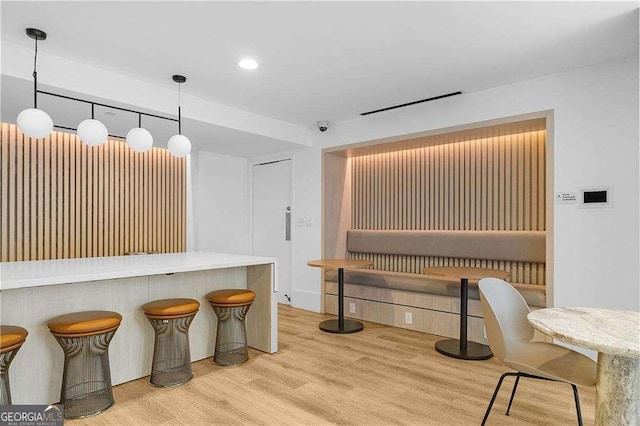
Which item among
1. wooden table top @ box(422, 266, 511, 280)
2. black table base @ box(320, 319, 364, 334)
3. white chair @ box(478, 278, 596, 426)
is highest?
wooden table top @ box(422, 266, 511, 280)

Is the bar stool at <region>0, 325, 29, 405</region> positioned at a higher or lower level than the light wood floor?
higher

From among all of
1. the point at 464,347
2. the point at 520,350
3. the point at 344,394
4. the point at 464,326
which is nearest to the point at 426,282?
the point at 464,326

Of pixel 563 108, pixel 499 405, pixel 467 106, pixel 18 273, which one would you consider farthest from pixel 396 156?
pixel 18 273

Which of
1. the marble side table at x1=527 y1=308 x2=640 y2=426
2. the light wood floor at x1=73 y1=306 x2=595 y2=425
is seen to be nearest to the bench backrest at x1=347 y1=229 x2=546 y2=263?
the light wood floor at x1=73 y1=306 x2=595 y2=425

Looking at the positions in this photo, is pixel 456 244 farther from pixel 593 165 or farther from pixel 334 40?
pixel 334 40

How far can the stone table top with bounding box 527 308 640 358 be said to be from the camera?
1538 millimetres

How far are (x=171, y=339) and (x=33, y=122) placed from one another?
74.0 inches

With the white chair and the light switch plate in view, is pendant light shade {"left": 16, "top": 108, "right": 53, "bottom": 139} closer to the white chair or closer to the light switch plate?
the white chair

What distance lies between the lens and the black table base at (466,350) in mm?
3605

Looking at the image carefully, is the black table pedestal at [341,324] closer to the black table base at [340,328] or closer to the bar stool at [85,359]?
the black table base at [340,328]

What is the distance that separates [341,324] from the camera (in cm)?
452

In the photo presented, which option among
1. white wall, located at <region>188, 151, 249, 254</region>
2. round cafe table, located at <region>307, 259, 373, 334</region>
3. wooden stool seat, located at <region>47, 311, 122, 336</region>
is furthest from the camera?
white wall, located at <region>188, 151, 249, 254</region>

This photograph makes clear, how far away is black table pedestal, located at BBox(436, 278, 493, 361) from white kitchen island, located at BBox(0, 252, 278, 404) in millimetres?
1671

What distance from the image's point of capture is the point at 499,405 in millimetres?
2676
